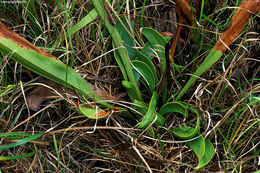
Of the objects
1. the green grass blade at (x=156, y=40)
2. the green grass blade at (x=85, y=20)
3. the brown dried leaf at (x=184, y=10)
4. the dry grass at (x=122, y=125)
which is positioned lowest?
the dry grass at (x=122, y=125)

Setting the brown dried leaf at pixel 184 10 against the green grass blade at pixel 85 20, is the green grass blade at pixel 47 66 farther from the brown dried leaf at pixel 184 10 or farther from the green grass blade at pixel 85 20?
the brown dried leaf at pixel 184 10

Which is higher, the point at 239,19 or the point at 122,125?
the point at 239,19

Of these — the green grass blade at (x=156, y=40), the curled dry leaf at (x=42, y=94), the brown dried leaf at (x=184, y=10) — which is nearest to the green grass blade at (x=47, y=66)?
the curled dry leaf at (x=42, y=94)

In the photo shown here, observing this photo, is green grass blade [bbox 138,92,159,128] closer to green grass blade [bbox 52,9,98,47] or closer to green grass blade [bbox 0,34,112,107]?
green grass blade [bbox 0,34,112,107]

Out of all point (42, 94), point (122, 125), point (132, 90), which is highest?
point (42, 94)

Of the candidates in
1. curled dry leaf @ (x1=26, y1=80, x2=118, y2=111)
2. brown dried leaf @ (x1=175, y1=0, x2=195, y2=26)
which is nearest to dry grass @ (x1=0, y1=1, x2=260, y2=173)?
curled dry leaf @ (x1=26, y1=80, x2=118, y2=111)

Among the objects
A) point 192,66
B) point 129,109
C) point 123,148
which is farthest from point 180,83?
point 123,148

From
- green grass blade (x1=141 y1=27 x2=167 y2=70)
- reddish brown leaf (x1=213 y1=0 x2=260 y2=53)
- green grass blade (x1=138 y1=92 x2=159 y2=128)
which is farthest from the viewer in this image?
green grass blade (x1=141 y1=27 x2=167 y2=70)

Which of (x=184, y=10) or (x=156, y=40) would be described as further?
(x=156, y=40)

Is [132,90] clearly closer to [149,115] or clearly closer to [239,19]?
[149,115]

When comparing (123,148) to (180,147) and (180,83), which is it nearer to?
(180,147)

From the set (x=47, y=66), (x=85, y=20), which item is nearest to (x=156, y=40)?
(x=85, y=20)
